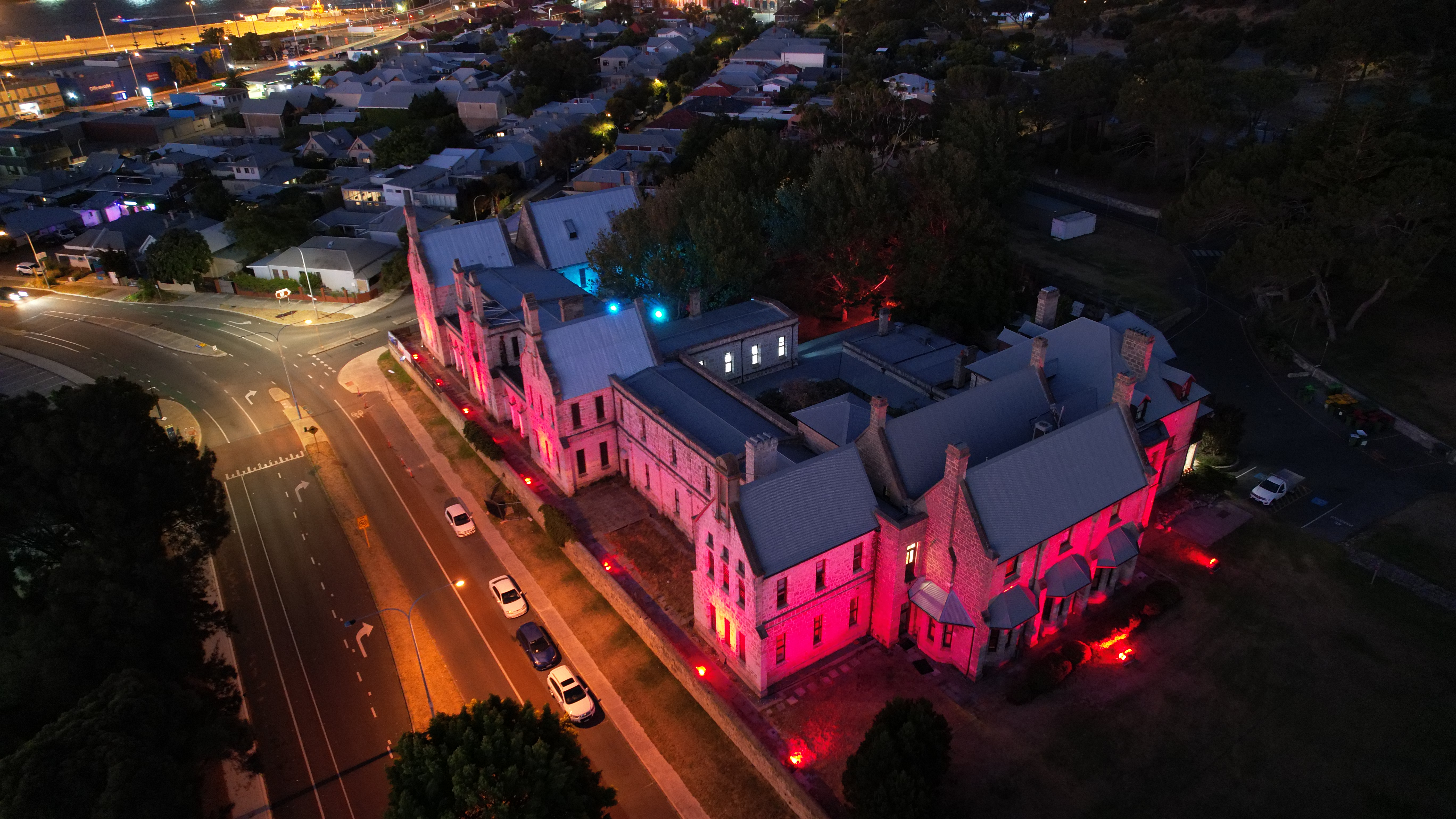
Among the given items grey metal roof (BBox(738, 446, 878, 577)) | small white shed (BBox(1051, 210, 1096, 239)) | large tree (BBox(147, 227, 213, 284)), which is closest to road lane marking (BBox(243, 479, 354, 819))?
grey metal roof (BBox(738, 446, 878, 577))

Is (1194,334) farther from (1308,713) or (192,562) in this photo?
(192,562)

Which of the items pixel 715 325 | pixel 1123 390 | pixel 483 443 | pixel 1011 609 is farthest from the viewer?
pixel 715 325

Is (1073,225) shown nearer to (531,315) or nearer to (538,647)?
(531,315)

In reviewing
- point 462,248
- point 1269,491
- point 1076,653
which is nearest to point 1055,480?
point 1076,653

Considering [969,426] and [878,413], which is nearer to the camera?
[878,413]

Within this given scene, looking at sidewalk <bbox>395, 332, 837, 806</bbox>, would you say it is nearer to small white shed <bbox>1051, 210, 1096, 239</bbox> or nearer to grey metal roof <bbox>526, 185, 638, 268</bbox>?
grey metal roof <bbox>526, 185, 638, 268</bbox>

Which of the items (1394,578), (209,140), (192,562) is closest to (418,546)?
(192,562)
